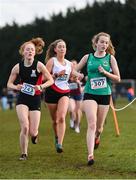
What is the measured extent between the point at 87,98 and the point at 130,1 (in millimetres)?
66766

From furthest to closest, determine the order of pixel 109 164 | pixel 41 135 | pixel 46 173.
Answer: pixel 41 135, pixel 109 164, pixel 46 173

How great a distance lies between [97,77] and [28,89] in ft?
4.24

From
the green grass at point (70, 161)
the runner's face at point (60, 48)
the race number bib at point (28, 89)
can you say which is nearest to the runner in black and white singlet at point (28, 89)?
the race number bib at point (28, 89)

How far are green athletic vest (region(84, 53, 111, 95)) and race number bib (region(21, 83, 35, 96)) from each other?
100 centimetres

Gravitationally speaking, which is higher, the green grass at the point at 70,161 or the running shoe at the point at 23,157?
the running shoe at the point at 23,157

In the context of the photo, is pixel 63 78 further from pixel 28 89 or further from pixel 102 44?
pixel 102 44

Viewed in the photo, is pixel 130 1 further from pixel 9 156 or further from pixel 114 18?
pixel 9 156

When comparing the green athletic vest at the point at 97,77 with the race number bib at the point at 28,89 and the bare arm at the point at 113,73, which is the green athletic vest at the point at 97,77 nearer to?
the bare arm at the point at 113,73

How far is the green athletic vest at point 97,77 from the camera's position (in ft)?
30.8

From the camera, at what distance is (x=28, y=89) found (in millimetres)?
9812

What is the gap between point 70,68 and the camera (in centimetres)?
1112

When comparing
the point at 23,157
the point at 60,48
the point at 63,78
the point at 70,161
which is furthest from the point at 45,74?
the point at 70,161

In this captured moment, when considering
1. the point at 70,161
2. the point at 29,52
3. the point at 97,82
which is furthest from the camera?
the point at 29,52

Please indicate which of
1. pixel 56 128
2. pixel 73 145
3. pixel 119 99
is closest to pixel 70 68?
pixel 56 128
